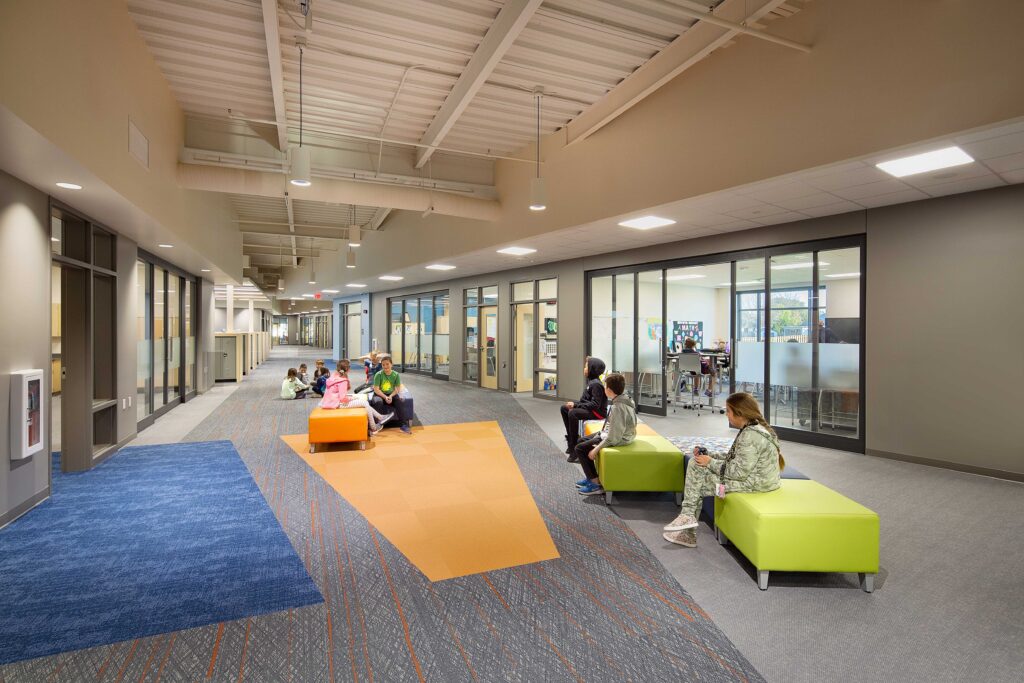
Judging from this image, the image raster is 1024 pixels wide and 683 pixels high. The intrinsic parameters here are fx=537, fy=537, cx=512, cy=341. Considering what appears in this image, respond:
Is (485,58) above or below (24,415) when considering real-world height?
above

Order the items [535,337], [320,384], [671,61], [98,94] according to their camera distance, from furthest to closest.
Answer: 1. [535,337]
2. [320,384]
3. [671,61]
4. [98,94]

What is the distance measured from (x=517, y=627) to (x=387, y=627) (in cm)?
72

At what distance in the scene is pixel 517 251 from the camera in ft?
36.4

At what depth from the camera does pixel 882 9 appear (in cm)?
460

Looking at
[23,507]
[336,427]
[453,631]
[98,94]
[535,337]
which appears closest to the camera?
[453,631]

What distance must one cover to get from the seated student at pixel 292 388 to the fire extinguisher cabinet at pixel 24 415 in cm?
738

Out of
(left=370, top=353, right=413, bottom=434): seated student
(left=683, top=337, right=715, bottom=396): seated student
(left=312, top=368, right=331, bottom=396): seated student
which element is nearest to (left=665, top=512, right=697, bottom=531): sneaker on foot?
(left=370, top=353, right=413, bottom=434): seated student

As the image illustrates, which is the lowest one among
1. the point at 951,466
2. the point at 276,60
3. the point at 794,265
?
the point at 951,466

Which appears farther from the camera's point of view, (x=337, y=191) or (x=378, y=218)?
(x=378, y=218)

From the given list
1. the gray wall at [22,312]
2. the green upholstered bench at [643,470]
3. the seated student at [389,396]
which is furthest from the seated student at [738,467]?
the gray wall at [22,312]

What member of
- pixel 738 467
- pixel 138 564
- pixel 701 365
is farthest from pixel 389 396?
pixel 701 365

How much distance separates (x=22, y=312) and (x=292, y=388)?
7.74m

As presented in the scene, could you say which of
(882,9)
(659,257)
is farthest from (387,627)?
(659,257)

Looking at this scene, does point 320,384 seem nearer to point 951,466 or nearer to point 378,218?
point 378,218
